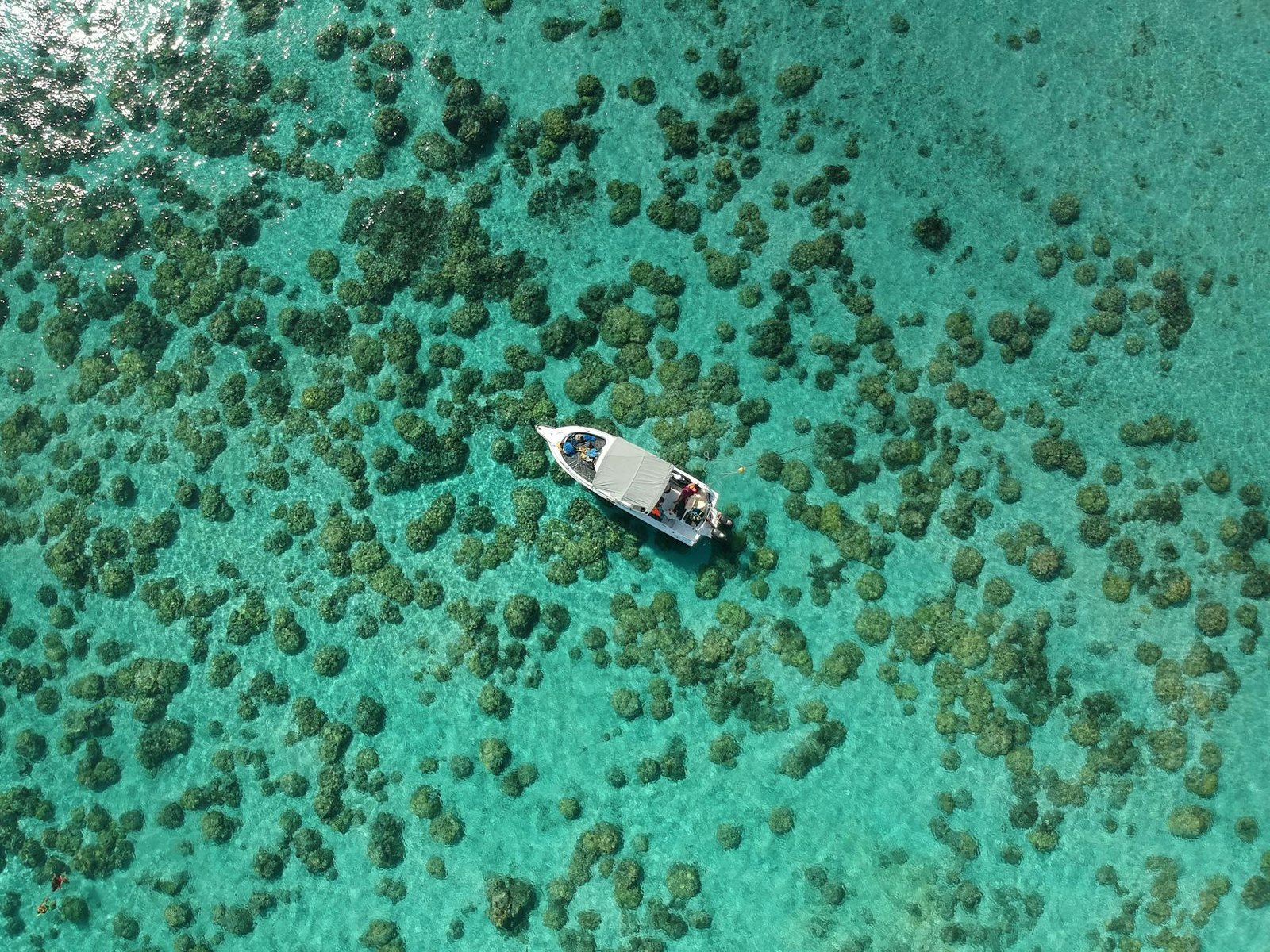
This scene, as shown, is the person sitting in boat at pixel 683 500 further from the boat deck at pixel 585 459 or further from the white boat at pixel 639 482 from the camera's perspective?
the boat deck at pixel 585 459

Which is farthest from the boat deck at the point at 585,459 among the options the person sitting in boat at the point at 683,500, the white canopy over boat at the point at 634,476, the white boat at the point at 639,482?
the person sitting in boat at the point at 683,500

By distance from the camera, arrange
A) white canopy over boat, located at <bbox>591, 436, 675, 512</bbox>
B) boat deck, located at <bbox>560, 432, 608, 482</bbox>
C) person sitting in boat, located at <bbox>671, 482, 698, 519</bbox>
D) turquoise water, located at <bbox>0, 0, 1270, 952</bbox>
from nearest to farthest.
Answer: white canopy over boat, located at <bbox>591, 436, 675, 512</bbox>, person sitting in boat, located at <bbox>671, 482, 698, 519</bbox>, boat deck, located at <bbox>560, 432, 608, 482</bbox>, turquoise water, located at <bbox>0, 0, 1270, 952</bbox>

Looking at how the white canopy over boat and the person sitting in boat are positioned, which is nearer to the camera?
the white canopy over boat

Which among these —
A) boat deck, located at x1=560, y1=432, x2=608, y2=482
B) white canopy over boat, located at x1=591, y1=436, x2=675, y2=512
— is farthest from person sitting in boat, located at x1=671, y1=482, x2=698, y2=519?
boat deck, located at x1=560, y1=432, x2=608, y2=482

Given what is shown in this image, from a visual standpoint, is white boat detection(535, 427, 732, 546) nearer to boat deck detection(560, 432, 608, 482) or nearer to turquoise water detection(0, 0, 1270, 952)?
boat deck detection(560, 432, 608, 482)

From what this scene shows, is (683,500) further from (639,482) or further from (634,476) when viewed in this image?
(634,476)

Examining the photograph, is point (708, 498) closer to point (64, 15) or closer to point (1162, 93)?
point (1162, 93)
